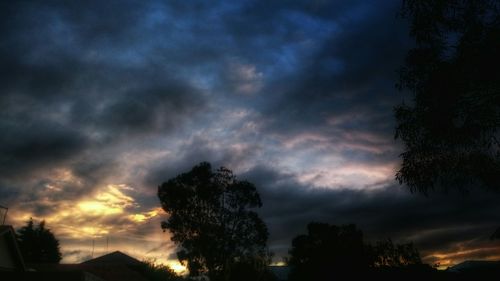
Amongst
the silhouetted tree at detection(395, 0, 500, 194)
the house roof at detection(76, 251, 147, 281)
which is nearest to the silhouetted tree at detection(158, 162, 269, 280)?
the house roof at detection(76, 251, 147, 281)

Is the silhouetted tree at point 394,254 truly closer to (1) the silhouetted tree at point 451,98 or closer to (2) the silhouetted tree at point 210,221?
(2) the silhouetted tree at point 210,221

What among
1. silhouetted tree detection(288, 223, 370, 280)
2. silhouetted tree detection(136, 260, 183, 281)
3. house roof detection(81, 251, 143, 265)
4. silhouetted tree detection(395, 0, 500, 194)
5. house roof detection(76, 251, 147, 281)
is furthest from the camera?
silhouetted tree detection(288, 223, 370, 280)

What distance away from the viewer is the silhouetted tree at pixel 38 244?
2411 inches

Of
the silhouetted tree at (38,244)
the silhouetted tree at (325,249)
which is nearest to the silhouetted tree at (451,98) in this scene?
the silhouetted tree at (325,249)

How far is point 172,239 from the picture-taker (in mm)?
42156

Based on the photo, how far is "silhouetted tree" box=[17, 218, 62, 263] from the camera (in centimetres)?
6125

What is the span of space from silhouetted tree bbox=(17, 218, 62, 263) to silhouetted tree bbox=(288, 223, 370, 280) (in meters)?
41.0

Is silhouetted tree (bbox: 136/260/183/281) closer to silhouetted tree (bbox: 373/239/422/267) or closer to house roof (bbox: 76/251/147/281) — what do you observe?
house roof (bbox: 76/251/147/281)

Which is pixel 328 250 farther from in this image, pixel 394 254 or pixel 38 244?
pixel 38 244

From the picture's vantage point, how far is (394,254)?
70.7 m

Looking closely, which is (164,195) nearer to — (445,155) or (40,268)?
(40,268)

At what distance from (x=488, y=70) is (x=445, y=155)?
4.23 metres

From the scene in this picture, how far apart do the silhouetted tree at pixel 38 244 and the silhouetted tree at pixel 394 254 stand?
2202 inches

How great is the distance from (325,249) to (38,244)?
160 ft
